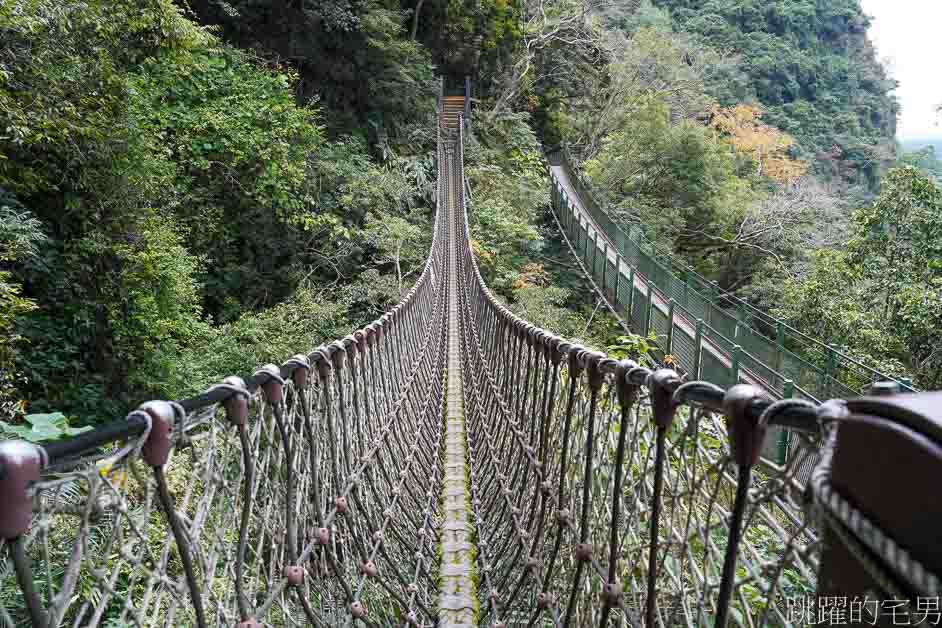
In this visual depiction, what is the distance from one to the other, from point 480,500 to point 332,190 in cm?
694

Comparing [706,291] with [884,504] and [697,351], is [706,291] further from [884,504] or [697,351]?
[884,504]

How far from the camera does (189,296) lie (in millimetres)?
5281

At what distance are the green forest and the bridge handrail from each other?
31 centimetres

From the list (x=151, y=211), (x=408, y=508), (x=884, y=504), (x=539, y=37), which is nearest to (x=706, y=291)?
(x=151, y=211)

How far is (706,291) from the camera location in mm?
9438

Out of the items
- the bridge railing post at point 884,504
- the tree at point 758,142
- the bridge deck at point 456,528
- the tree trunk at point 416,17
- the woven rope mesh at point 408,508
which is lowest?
the bridge deck at point 456,528

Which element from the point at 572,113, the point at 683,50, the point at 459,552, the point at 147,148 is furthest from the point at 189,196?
the point at 683,50

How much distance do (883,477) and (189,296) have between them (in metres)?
5.73

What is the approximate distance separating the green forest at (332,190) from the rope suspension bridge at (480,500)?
244 cm

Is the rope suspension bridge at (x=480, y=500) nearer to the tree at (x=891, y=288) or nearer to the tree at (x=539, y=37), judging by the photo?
the tree at (x=891, y=288)

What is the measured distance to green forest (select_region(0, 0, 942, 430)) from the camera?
13.9ft

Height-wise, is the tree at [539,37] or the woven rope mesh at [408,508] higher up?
the tree at [539,37]

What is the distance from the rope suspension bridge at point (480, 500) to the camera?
39cm

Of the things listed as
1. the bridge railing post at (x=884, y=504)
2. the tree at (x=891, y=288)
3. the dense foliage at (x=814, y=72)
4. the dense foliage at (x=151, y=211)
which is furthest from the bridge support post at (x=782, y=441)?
the dense foliage at (x=814, y=72)
